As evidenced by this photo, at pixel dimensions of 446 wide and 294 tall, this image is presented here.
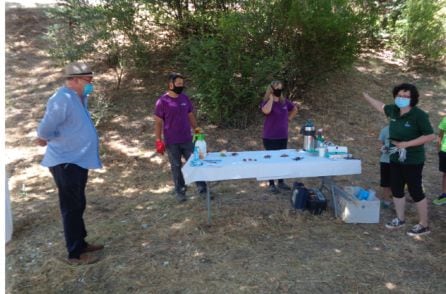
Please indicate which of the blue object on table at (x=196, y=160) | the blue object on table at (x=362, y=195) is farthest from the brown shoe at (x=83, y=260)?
the blue object on table at (x=362, y=195)

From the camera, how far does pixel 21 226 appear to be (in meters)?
5.01

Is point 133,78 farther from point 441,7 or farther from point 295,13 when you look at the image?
point 441,7

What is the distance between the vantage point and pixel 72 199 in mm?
3889

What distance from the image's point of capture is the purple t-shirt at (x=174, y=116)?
5066 mm

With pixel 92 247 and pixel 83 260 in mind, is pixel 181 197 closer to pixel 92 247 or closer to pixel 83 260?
pixel 92 247

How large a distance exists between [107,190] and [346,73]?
256 inches

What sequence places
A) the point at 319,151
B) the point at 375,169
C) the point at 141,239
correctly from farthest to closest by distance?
1. the point at 375,169
2. the point at 319,151
3. the point at 141,239

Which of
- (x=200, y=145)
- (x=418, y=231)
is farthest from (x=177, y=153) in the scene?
(x=418, y=231)

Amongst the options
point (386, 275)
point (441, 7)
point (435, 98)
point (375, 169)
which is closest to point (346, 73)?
point (435, 98)

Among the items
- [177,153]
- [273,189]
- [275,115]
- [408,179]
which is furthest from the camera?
[273,189]

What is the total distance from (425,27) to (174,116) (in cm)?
801

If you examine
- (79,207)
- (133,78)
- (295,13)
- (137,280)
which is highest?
(295,13)

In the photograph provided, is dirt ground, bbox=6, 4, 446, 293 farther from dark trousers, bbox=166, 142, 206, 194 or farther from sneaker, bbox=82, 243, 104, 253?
dark trousers, bbox=166, 142, 206, 194

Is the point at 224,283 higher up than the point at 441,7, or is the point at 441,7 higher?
the point at 441,7
